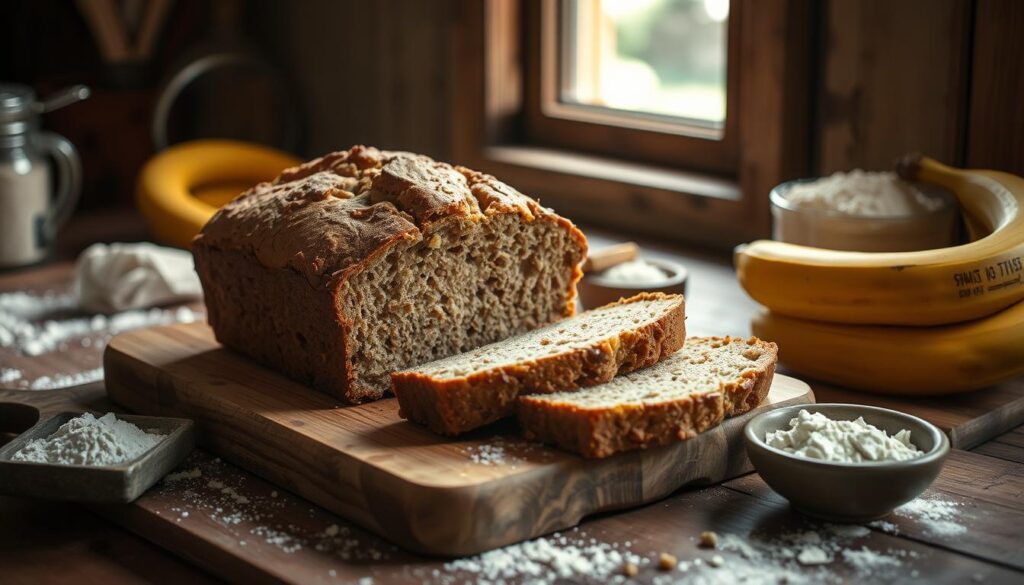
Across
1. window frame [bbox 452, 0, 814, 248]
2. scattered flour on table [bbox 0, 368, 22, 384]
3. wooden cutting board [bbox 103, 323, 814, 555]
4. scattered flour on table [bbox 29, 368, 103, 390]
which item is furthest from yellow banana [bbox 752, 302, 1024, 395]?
scattered flour on table [bbox 0, 368, 22, 384]

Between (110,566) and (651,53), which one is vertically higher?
(651,53)

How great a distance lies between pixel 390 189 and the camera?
6.27 ft

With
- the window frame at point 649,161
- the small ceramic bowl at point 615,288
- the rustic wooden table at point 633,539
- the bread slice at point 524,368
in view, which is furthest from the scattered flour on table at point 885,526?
the window frame at point 649,161

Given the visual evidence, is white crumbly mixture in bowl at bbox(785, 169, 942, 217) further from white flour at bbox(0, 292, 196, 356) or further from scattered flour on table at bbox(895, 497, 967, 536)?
white flour at bbox(0, 292, 196, 356)

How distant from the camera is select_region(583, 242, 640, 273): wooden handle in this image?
2344mm

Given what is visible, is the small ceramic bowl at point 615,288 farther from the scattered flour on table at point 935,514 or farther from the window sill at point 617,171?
the scattered flour on table at point 935,514

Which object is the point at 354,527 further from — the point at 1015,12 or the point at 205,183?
the point at 205,183

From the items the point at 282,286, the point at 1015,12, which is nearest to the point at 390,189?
the point at 282,286

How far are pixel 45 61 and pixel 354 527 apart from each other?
2.74 m

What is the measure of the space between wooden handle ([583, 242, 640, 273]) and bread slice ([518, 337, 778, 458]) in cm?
57

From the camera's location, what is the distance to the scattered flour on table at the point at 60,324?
229cm

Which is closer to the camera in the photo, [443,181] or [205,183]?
[443,181]

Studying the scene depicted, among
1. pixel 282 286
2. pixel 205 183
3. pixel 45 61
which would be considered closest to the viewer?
pixel 282 286

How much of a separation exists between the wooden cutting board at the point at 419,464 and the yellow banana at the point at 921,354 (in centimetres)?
15
